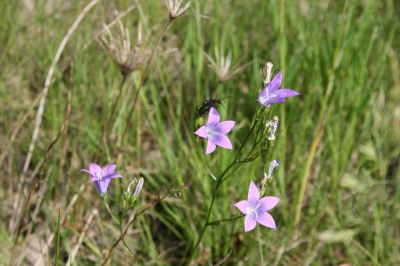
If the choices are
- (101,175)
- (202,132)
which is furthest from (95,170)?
(202,132)

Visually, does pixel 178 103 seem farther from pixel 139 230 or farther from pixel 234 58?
pixel 139 230

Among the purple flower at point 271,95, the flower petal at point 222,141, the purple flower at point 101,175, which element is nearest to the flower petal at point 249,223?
the flower petal at point 222,141

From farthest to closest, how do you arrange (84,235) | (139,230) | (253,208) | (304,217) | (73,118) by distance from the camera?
(73,118) → (304,217) → (139,230) → (84,235) → (253,208)

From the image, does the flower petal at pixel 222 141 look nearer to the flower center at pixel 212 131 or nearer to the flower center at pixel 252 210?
the flower center at pixel 212 131

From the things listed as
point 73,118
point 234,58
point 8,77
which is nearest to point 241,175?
point 234,58

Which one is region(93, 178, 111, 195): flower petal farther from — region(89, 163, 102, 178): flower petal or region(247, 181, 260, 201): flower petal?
region(247, 181, 260, 201): flower petal

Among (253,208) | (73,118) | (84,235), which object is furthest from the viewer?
(73,118)

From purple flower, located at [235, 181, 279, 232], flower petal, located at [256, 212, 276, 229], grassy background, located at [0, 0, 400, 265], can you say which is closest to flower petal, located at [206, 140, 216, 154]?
purple flower, located at [235, 181, 279, 232]
